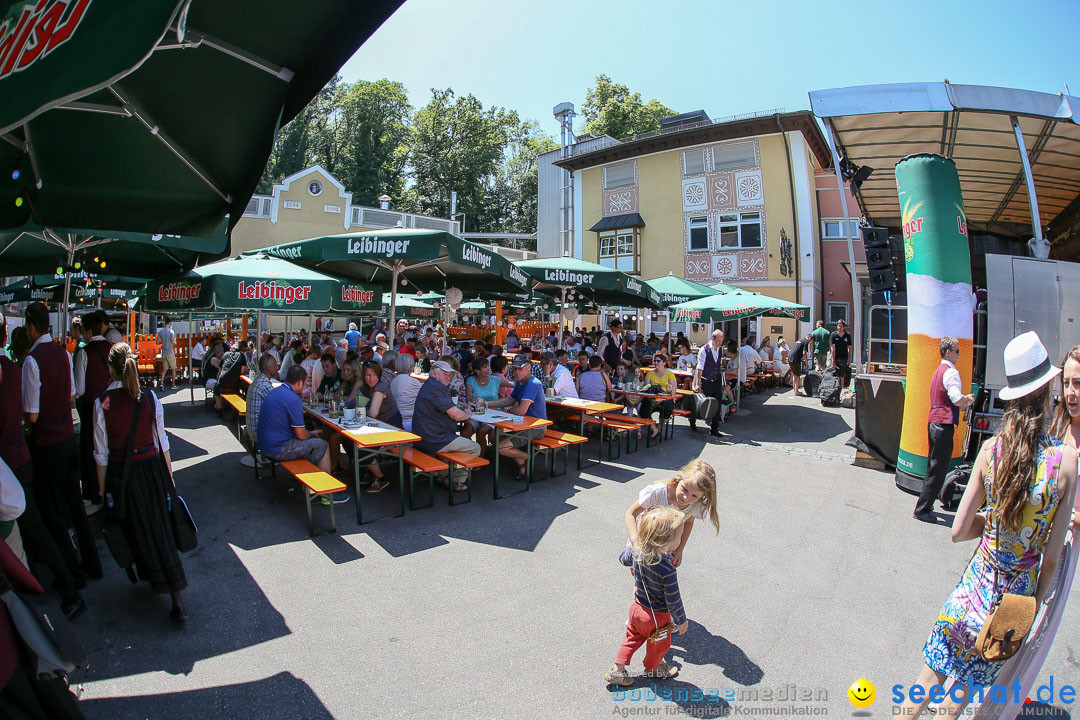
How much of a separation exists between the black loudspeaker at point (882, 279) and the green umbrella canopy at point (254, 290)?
26.8 ft

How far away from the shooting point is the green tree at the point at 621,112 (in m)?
41.8

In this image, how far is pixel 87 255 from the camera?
780 cm

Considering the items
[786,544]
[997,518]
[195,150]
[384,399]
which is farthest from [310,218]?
[997,518]

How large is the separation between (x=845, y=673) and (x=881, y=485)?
455 centimetres

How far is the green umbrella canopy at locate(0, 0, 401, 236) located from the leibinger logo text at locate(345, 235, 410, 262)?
1636 millimetres

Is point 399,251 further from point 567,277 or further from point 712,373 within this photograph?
point 712,373

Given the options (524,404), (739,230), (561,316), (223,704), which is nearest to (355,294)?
(524,404)

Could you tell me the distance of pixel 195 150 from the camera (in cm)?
375

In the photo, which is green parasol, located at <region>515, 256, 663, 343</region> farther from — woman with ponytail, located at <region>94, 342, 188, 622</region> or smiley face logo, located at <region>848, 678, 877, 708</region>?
smiley face logo, located at <region>848, 678, 877, 708</region>

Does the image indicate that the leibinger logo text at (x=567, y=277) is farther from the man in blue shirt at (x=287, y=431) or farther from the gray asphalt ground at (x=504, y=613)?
the man in blue shirt at (x=287, y=431)

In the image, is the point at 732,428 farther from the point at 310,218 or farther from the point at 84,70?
the point at 310,218

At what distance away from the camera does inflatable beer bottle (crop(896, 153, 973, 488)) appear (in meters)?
6.43

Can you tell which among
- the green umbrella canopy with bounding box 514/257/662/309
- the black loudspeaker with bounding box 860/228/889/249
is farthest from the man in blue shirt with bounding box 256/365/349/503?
the black loudspeaker with bounding box 860/228/889/249

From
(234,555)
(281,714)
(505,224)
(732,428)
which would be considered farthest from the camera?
(505,224)
